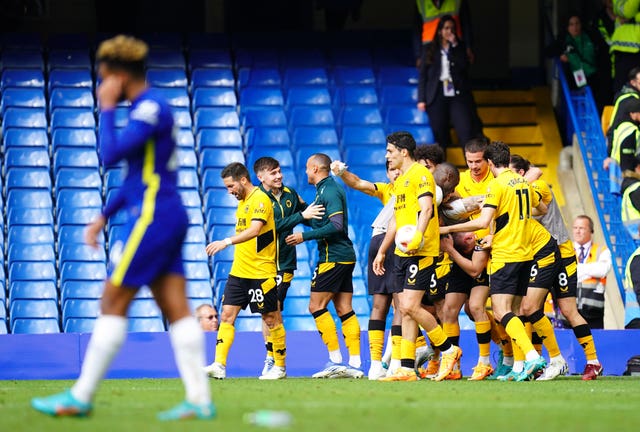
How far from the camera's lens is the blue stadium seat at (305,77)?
56.7ft

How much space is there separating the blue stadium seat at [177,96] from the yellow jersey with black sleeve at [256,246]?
591 centimetres

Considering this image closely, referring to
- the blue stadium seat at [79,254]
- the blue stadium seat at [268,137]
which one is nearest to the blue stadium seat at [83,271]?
the blue stadium seat at [79,254]

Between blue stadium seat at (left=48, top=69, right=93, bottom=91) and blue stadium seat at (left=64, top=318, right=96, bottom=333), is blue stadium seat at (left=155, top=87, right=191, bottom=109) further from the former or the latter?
blue stadium seat at (left=64, top=318, right=96, bottom=333)

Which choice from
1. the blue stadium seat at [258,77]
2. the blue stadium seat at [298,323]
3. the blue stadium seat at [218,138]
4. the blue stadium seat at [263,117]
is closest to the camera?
the blue stadium seat at [298,323]

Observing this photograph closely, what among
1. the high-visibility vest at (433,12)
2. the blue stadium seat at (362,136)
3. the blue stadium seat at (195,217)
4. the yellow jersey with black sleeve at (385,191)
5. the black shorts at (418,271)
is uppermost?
the high-visibility vest at (433,12)

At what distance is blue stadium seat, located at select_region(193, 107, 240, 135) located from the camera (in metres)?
16.4

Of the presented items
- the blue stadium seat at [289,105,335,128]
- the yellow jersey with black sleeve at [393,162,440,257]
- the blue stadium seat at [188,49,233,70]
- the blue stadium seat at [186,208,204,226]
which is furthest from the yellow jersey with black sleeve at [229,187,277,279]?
the blue stadium seat at [188,49,233,70]

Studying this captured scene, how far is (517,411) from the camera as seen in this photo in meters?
6.91

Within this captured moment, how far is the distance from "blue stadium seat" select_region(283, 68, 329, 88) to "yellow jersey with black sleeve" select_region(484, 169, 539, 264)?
721cm

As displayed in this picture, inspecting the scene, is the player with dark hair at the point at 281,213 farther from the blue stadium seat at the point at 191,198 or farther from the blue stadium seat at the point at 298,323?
the blue stadium seat at the point at 191,198

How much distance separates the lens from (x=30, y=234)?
571 inches

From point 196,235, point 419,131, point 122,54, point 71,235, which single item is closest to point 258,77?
point 419,131

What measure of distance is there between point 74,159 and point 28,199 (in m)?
0.96

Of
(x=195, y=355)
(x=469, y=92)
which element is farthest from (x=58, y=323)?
(x=195, y=355)
